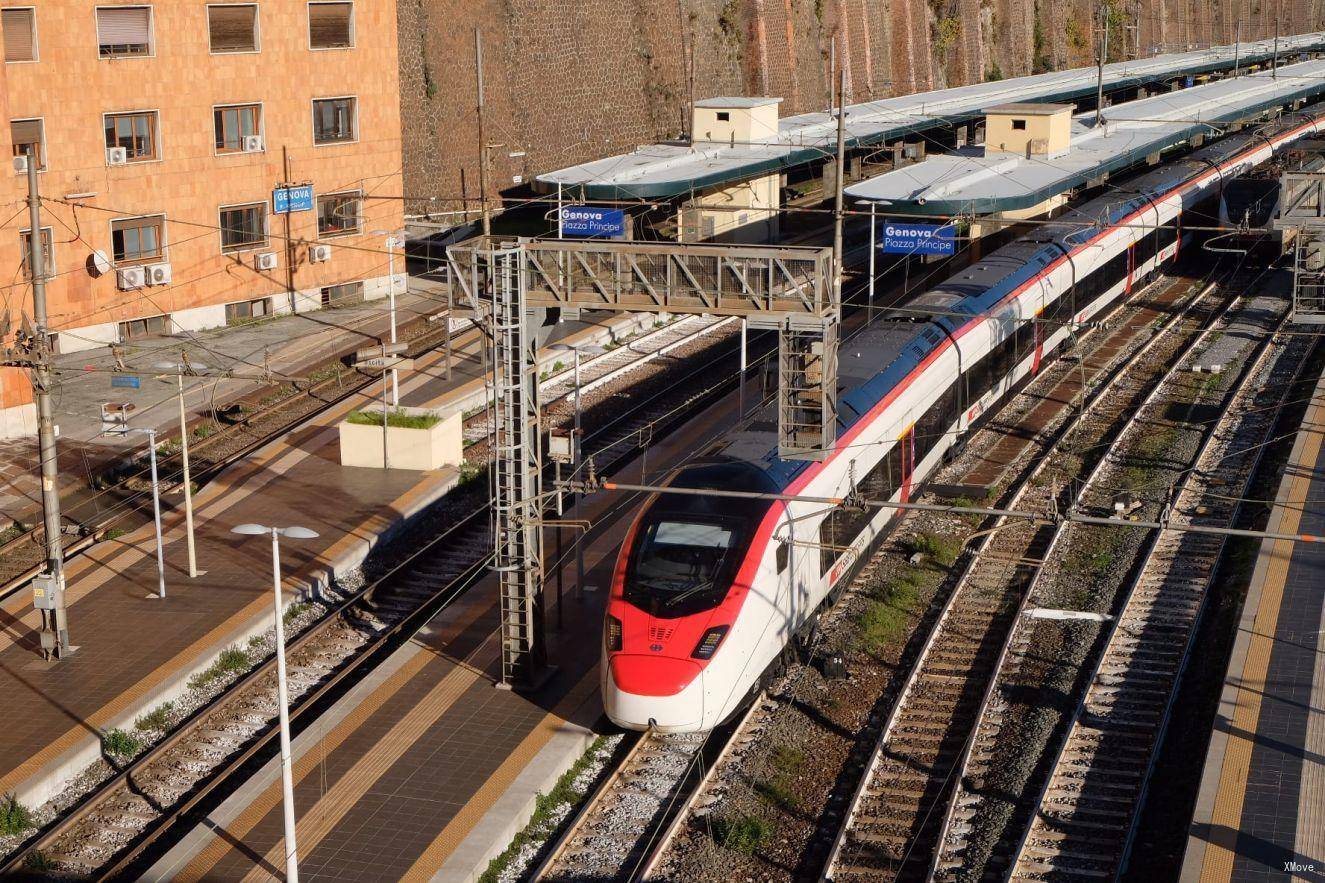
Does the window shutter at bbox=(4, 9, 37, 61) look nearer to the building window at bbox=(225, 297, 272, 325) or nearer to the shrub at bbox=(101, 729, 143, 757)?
the building window at bbox=(225, 297, 272, 325)

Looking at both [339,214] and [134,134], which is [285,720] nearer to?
[134,134]

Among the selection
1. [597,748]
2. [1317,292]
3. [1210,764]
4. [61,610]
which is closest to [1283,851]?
[1210,764]

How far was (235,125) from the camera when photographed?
38.7 m

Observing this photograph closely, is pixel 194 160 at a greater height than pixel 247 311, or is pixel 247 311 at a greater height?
pixel 194 160

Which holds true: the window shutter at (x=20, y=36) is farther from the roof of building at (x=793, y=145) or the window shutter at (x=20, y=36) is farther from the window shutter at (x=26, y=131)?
the roof of building at (x=793, y=145)

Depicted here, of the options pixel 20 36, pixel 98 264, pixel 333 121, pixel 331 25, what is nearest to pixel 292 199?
pixel 333 121

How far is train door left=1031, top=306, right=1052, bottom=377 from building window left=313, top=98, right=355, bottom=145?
61.2 ft

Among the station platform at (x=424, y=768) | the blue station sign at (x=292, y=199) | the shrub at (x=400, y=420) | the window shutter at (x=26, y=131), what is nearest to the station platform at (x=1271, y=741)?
the station platform at (x=424, y=768)

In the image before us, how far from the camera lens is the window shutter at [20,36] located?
111ft

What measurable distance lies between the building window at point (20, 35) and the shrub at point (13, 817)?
2114cm

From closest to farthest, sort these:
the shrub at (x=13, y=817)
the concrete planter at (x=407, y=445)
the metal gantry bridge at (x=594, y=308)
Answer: the shrub at (x=13, y=817)
the metal gantry bridge at (x=594, y=308)
the concrete planter at (x=407, y=445)

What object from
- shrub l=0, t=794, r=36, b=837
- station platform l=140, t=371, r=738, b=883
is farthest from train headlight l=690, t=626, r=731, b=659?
shrub l=0, t=794, r=36, b=837

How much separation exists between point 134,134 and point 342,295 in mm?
7838

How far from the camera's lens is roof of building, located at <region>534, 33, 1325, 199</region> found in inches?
1622
